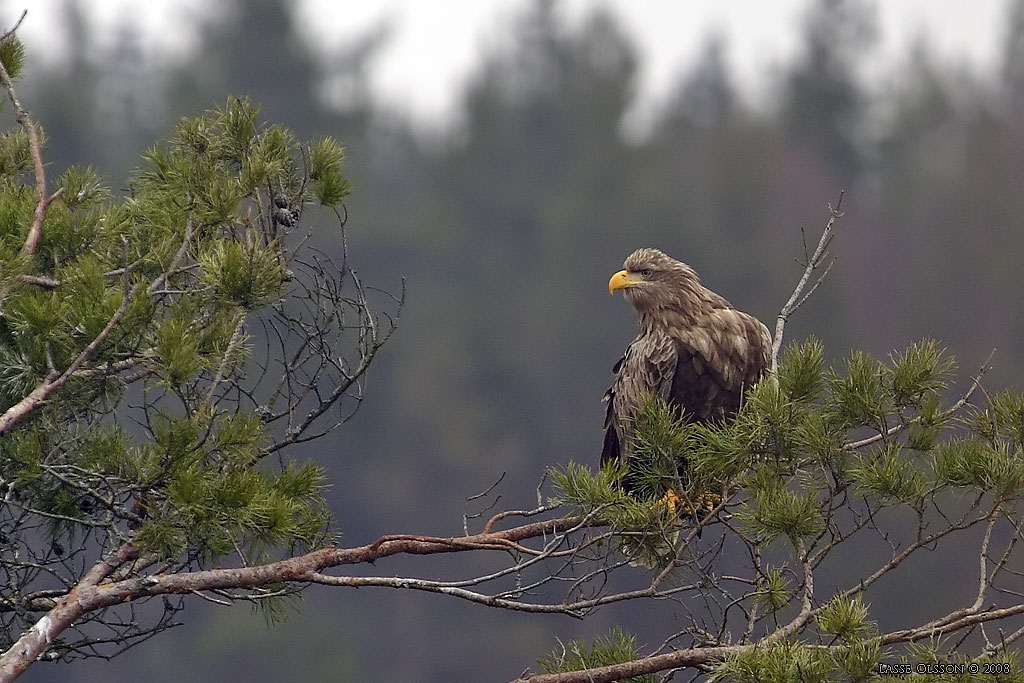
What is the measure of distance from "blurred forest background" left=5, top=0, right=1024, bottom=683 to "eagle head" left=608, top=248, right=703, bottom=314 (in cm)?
2178

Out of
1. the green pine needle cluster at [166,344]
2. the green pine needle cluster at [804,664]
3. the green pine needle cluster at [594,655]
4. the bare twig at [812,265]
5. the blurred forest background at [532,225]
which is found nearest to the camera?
the green pine needle cluster at [804,664]

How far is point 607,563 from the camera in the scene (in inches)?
160

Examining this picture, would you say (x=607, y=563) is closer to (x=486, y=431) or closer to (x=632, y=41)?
(x=486, y=431)

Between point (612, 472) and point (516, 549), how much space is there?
1.15 feet

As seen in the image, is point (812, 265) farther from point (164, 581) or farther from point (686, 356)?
point (164, 581)

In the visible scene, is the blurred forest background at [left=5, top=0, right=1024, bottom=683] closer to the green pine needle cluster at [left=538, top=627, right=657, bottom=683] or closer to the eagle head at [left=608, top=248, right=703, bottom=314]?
the eagle head at [left=608, top=248, right=703, bottom=314]

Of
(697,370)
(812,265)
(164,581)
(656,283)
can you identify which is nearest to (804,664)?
(812,265)

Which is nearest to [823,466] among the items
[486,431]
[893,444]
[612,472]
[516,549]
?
[893,444]

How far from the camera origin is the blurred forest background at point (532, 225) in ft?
99.4

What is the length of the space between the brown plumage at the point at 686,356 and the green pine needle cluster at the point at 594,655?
1.66 m

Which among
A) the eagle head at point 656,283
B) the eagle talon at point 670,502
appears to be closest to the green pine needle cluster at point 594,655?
the eagle talon at point 670,502

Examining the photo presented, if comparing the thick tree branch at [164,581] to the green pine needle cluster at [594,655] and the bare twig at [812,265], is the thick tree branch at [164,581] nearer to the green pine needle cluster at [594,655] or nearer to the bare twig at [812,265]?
the green pine needle cluster at [594,655]

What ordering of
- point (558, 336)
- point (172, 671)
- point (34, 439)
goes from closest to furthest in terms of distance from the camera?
point (34, 439), point (172, 671), point (558, 336)

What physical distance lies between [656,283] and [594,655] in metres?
2.58
